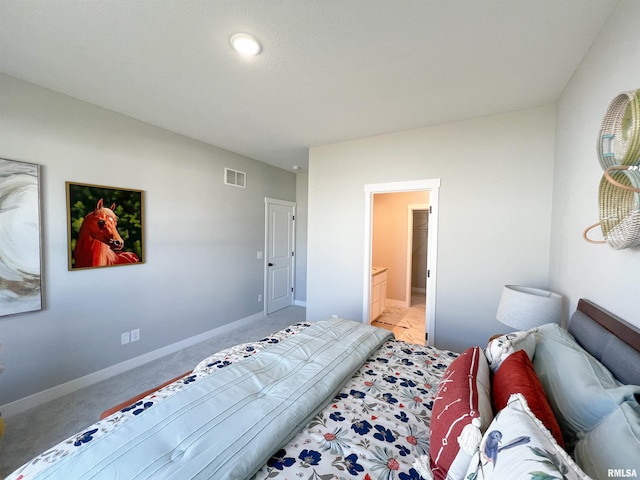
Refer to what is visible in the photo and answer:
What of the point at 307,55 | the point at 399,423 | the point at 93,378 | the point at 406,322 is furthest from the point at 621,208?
the point at 93,378

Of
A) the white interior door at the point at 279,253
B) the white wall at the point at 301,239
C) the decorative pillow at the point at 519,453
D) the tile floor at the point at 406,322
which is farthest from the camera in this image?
the white wall at the point at 301,239

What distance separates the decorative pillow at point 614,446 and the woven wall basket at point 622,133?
2.88 ft

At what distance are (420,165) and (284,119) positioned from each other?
5.12ft

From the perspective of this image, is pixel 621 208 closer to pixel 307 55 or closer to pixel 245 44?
pixel 307 55

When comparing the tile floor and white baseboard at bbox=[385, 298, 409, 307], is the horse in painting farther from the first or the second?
white baseboard at bbox=[385, 298, 409, 307]

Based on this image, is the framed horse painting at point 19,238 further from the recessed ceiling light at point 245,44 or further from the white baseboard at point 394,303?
the white baseboard at point 394,303

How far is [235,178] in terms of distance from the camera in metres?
3.88

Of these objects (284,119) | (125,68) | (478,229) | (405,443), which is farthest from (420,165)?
(125,68)

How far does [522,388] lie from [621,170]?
3.15ft

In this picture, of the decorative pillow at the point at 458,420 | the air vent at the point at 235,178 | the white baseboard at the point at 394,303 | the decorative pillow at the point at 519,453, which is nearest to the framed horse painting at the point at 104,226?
the air vent at the point at 235,178

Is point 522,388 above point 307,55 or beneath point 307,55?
beneath

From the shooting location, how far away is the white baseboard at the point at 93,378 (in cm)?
203

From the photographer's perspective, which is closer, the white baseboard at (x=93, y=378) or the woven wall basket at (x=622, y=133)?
the woven wall basket at (x=622, y=133)

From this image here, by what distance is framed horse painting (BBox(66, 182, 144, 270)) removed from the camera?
2.32 metres
